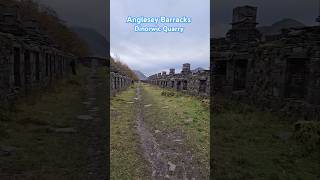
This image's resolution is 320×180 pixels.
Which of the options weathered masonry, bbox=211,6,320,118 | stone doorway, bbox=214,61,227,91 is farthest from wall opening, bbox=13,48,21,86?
stone doorway, bbox=214,61,227,91

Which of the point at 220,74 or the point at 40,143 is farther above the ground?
the point at 220,74

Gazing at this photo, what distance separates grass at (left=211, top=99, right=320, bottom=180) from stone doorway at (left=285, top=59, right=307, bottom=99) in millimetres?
1398

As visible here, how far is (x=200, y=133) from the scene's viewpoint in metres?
9.48

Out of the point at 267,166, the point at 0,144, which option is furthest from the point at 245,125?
the point at 0,144

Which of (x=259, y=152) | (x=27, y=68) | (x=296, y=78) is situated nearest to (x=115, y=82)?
(x=27, y=68)

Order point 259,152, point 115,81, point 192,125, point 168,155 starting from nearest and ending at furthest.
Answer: point 168,155 < point 259,152 < point 192,125 < point 115,81

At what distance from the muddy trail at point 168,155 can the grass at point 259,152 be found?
0.47 metres

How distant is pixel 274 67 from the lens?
13367mm

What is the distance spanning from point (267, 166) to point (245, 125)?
4.24 meters

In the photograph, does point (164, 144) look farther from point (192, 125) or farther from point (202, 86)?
point (202, 86)

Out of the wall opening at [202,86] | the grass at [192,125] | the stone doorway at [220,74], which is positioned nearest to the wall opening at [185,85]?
the wall opening at [202,86]

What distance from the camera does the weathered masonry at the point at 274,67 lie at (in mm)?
11336

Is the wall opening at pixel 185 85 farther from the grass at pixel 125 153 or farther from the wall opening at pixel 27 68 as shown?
the grass at pixel 125 153

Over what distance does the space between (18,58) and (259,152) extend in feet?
32.8
